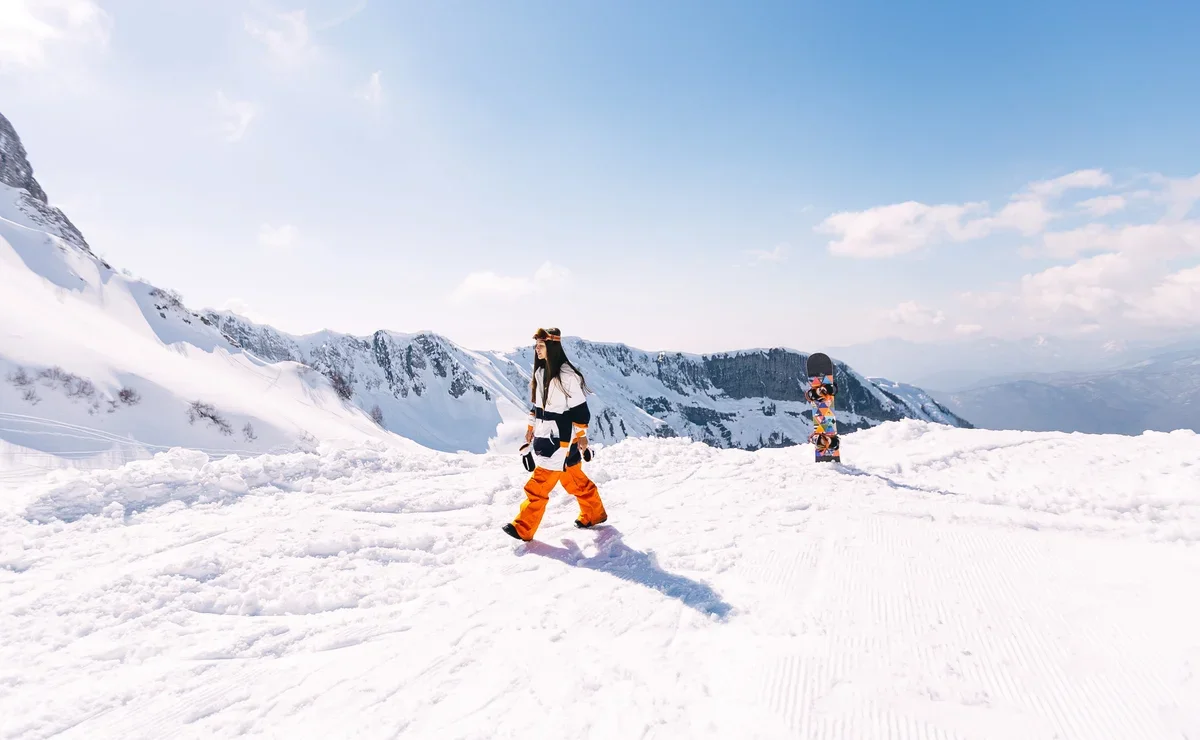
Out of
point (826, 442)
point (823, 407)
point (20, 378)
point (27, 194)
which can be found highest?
point (27, 194)

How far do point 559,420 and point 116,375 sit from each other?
1788 centimetres

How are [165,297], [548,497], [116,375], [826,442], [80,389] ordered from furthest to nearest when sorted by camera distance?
[165,297] → [116,375] → [80,389] → [826,442] → [548,497]

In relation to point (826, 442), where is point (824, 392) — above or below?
above

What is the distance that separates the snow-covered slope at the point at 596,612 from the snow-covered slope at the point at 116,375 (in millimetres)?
6998

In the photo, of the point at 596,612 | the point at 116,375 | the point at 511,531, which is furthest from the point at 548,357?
the point at 116,375

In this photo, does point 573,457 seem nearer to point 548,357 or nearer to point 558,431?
point 558,431

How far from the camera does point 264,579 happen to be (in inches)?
Answer: 182

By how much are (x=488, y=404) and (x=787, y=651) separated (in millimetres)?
105634

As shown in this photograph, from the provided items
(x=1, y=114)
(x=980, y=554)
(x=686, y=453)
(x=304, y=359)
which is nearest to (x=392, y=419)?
(x=304, y=359)

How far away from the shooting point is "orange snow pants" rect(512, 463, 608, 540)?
5961 mm

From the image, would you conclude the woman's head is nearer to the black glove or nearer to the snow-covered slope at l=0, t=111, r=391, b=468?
the black glove

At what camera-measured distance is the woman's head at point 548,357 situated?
21.3 ft

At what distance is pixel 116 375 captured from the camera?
52.1ft

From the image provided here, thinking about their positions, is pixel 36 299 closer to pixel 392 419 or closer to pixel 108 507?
pixel 108 507
